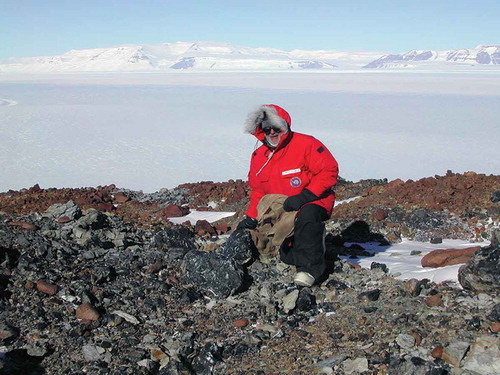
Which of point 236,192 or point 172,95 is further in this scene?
point 172,95

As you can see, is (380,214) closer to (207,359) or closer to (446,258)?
(446,258)

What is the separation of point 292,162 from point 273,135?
25 centimetres

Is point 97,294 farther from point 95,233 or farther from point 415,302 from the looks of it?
point 415,302

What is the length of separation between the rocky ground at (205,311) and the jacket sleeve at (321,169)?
2.39ft

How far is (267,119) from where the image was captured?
4.04 meters

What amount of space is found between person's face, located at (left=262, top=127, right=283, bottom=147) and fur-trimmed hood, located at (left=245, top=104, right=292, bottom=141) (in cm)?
5

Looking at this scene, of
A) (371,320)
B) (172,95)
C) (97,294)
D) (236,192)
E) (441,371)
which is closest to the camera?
(441,371)

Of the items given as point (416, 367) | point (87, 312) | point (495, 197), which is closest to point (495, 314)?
point (416, 367)

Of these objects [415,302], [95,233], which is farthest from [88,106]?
[415,302]

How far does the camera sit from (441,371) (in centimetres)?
259

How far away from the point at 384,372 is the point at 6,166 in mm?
18903

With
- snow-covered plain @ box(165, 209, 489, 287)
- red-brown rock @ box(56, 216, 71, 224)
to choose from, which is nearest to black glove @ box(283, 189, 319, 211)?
snow-covered plain @ box(165, 209, 489, 287)

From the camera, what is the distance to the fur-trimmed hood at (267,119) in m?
3.99

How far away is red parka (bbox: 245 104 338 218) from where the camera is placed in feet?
13.1
